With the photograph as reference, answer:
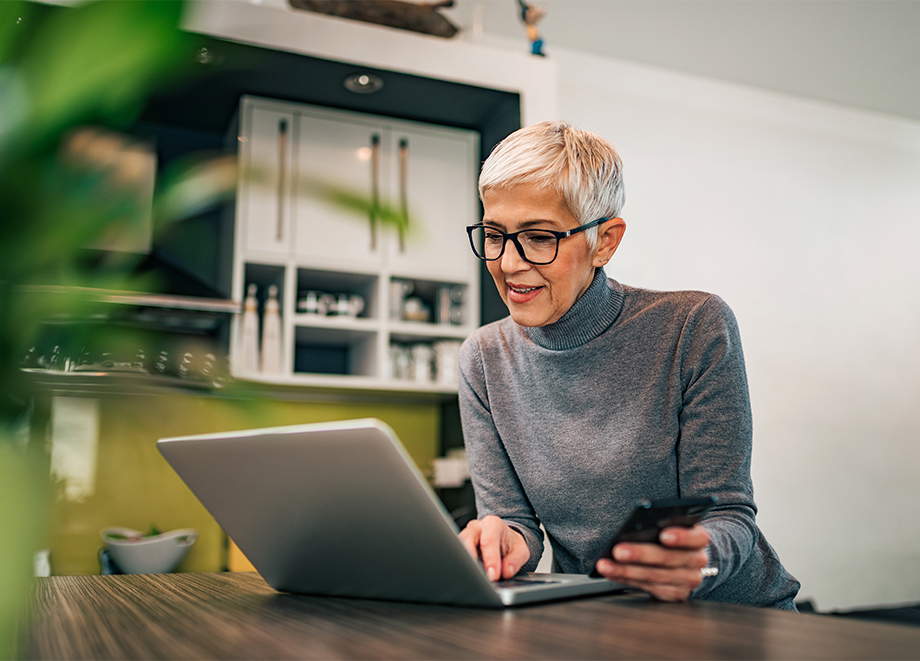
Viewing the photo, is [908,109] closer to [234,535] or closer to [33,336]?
[234,535]

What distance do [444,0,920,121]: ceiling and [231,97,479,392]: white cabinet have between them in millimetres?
673

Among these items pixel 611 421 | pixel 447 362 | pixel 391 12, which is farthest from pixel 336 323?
pixel 611 421

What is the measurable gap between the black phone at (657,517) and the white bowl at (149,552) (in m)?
2.11

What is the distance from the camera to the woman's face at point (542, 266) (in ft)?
3.93

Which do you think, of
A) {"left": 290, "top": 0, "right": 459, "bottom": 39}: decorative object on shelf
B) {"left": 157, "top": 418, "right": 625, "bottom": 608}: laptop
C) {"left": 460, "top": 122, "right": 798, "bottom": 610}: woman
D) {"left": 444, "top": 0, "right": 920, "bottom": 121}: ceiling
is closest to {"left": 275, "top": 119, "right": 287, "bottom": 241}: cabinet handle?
{"left": 290, "top": 0, "right": 459, "bottom": 39}: decorative object on shelf

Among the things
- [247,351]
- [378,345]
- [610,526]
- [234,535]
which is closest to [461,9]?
[378,345]

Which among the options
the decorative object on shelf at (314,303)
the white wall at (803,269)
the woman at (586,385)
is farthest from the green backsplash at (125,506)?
the white wall at (803,269)

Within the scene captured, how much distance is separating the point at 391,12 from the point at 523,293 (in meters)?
1.76

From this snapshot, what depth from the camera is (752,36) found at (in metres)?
3.53

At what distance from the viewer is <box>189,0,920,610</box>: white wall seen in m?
3.72

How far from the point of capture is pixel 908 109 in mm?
4328

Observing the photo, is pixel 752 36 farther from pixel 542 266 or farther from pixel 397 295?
pixel 542 266

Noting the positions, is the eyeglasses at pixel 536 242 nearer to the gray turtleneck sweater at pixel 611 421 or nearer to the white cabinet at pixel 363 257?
the gray turtleneck sweater at pixel 611 421

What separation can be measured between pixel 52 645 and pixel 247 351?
2.21m
